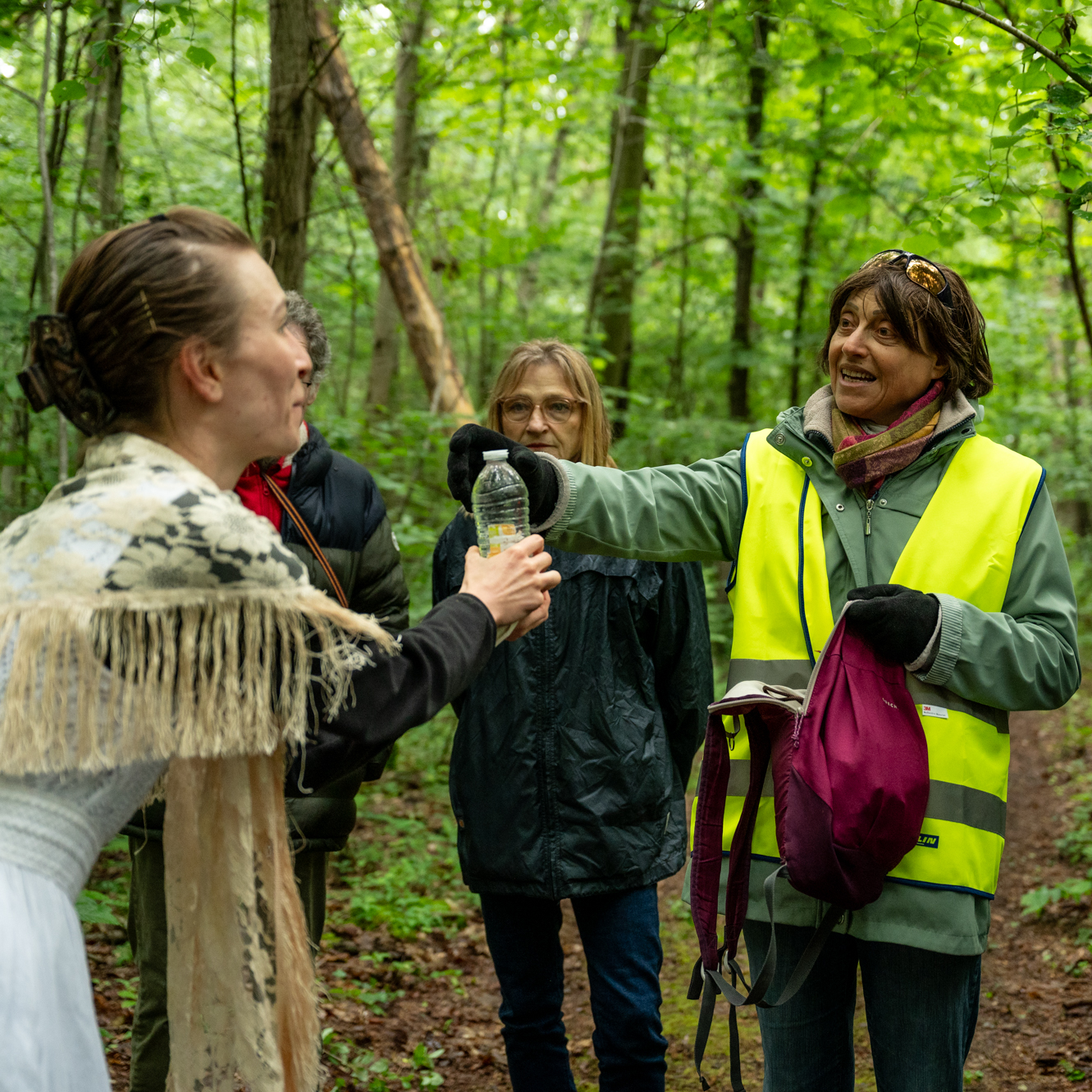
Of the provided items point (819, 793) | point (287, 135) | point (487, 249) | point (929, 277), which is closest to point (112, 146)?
point (287, 135)

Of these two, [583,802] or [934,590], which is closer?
[934,590]

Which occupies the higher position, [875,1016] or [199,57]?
[199,57]

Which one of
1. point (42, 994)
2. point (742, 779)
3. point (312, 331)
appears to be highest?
point (312, 331)

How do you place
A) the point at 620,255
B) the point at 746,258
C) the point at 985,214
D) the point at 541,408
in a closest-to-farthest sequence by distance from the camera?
the point at 541,408 < the point at 985,214 < the point at 620,255 < the point at 746,258

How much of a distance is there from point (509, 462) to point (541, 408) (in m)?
0.93

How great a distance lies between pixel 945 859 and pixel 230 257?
1.83m

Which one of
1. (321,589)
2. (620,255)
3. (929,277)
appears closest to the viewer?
(929,277)

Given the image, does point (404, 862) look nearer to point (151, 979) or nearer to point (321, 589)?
point (151, 979)

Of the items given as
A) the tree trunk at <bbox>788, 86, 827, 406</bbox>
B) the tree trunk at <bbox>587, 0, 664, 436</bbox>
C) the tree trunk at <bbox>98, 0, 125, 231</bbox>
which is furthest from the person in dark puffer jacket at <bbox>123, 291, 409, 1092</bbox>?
the tree trunk at <bbox>788, 86, 827, 406</bbox>

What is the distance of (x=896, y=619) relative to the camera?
2049 mm

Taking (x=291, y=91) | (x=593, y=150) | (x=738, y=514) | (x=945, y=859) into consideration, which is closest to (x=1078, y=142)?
(x=738, y=514)

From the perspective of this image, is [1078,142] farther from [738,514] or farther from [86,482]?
[86,482]

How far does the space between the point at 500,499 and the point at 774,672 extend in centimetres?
75

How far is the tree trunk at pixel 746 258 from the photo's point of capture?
8.64 m
